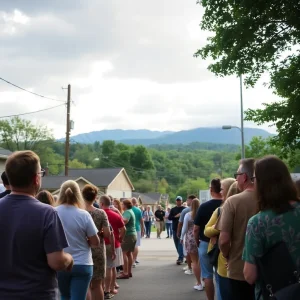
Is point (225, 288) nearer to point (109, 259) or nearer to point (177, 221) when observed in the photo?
point (109, 259)

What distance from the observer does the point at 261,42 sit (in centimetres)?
1691

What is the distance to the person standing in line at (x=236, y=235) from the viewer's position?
16.6ft

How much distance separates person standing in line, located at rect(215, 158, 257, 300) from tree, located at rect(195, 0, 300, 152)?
11526 millimetres

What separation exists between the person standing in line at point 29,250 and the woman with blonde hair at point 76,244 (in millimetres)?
2522

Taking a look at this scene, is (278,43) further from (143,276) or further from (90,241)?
(90,241)

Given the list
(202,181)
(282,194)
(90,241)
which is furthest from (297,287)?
(202,181)

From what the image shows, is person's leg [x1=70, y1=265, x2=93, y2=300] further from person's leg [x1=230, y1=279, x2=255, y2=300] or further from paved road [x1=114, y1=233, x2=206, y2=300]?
paved road [x1=114, y1=233, x2=206, y2=300]

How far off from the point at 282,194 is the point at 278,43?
13838 mm

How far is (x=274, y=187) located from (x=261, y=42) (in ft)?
45.6

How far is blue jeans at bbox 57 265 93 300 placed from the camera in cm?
624

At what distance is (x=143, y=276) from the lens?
13.5m

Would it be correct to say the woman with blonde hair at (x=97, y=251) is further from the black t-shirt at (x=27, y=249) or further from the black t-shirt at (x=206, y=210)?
the black t-shirt at (x=27, y=249)

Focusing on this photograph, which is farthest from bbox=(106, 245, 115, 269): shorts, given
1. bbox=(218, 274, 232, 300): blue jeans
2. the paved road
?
bbox=(218, 274, 232, 300): blue jeans

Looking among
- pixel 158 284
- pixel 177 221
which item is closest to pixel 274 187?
pixel 158 284
